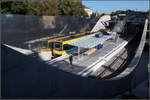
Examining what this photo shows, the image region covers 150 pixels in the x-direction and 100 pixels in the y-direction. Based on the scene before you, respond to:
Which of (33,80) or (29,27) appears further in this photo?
(29,27)

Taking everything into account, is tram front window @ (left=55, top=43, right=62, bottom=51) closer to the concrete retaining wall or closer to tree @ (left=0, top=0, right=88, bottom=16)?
the concrete retaining wall

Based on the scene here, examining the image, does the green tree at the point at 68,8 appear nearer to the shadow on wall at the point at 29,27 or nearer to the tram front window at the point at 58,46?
the shadow on wall at the point at 29,27

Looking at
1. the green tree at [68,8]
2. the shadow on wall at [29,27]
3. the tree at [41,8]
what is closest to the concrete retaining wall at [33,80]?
the shadow on wall at [29,27]

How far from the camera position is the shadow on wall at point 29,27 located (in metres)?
12.8

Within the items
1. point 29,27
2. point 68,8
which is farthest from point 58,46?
point 68,8

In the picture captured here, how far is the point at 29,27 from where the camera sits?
1523cm

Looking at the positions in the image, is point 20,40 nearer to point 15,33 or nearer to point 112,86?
point 15,33

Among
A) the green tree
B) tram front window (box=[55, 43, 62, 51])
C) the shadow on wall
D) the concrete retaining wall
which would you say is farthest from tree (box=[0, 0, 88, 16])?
the concrete retaining wall

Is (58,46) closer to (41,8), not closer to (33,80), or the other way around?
(33,80)

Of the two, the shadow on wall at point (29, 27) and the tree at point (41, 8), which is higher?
the tree at point (41, 8)

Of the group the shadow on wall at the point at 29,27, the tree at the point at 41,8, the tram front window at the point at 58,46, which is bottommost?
the tram front window at the point at 58,46

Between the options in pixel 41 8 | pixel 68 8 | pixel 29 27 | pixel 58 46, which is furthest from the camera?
pixel 68 8

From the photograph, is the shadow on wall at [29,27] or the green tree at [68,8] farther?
the green tree at [68,8]

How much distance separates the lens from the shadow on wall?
12.8 m
